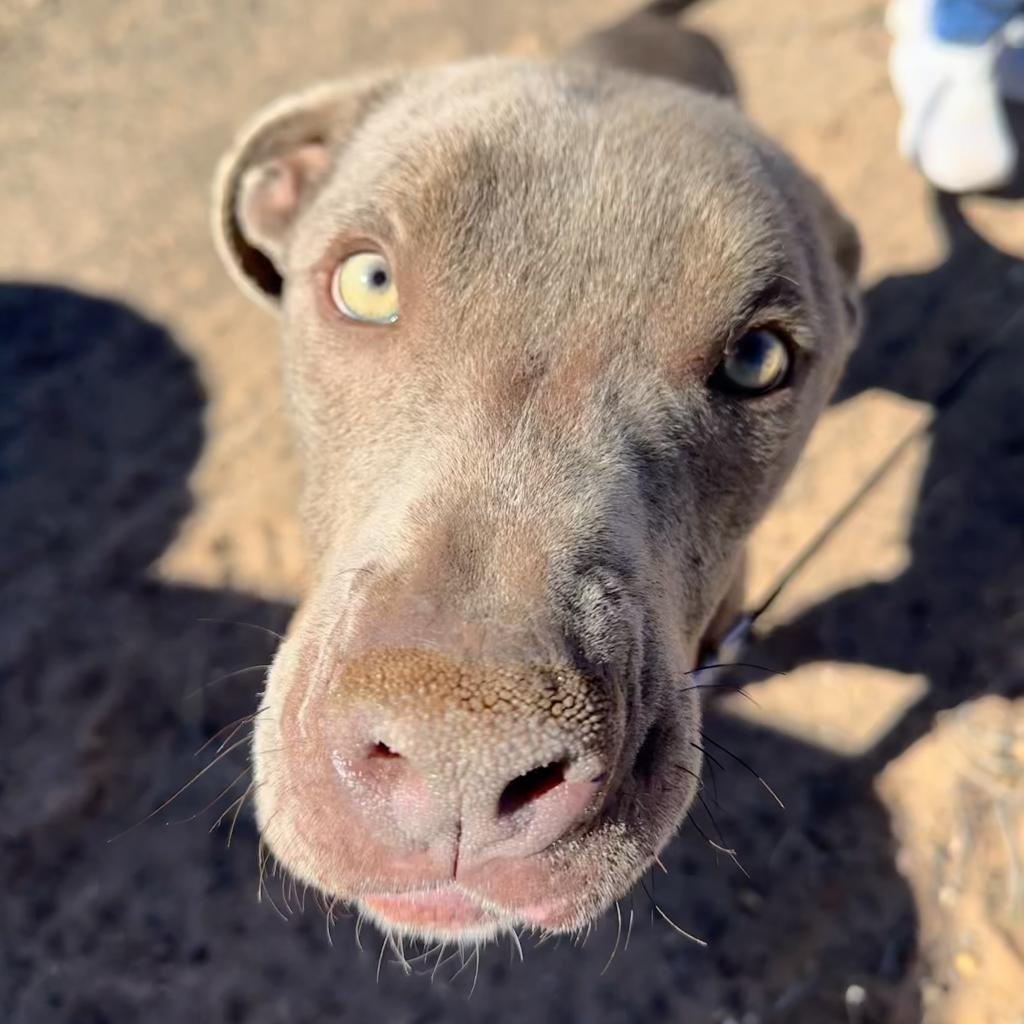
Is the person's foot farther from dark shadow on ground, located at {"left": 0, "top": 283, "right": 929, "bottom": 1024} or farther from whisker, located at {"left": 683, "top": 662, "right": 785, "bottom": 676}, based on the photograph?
dark shadow on ground, located at {"left": 0, "top": 283, "right": 929, "bottom": 1024}

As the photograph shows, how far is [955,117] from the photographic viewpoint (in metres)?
4.83

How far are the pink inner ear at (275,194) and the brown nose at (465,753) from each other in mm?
1880

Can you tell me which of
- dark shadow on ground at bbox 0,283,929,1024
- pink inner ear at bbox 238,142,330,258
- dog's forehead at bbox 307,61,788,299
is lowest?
dark shadow on ground at bbox 0,283,929,1024

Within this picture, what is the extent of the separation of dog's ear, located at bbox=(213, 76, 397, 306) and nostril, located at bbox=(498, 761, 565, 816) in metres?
1.96

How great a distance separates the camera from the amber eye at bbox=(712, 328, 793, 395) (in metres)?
2.13

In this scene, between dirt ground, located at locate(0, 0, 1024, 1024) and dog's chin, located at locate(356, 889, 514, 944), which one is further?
dirt ground, located at locate(0, 0, 1024, 1024)

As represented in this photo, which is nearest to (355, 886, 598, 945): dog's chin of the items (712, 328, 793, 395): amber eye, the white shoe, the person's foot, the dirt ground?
(712, 328, 793, 395): amber eye

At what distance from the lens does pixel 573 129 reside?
7.28 feet

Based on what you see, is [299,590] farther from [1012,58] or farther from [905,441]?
[1012,58]

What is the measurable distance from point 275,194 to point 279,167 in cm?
8

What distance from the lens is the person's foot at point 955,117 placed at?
4.78 meters

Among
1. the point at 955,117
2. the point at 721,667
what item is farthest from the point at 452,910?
the point at 955,117

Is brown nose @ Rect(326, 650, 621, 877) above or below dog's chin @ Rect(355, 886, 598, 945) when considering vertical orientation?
above

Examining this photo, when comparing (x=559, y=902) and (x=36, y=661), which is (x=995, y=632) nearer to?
(x=559, y=902)
